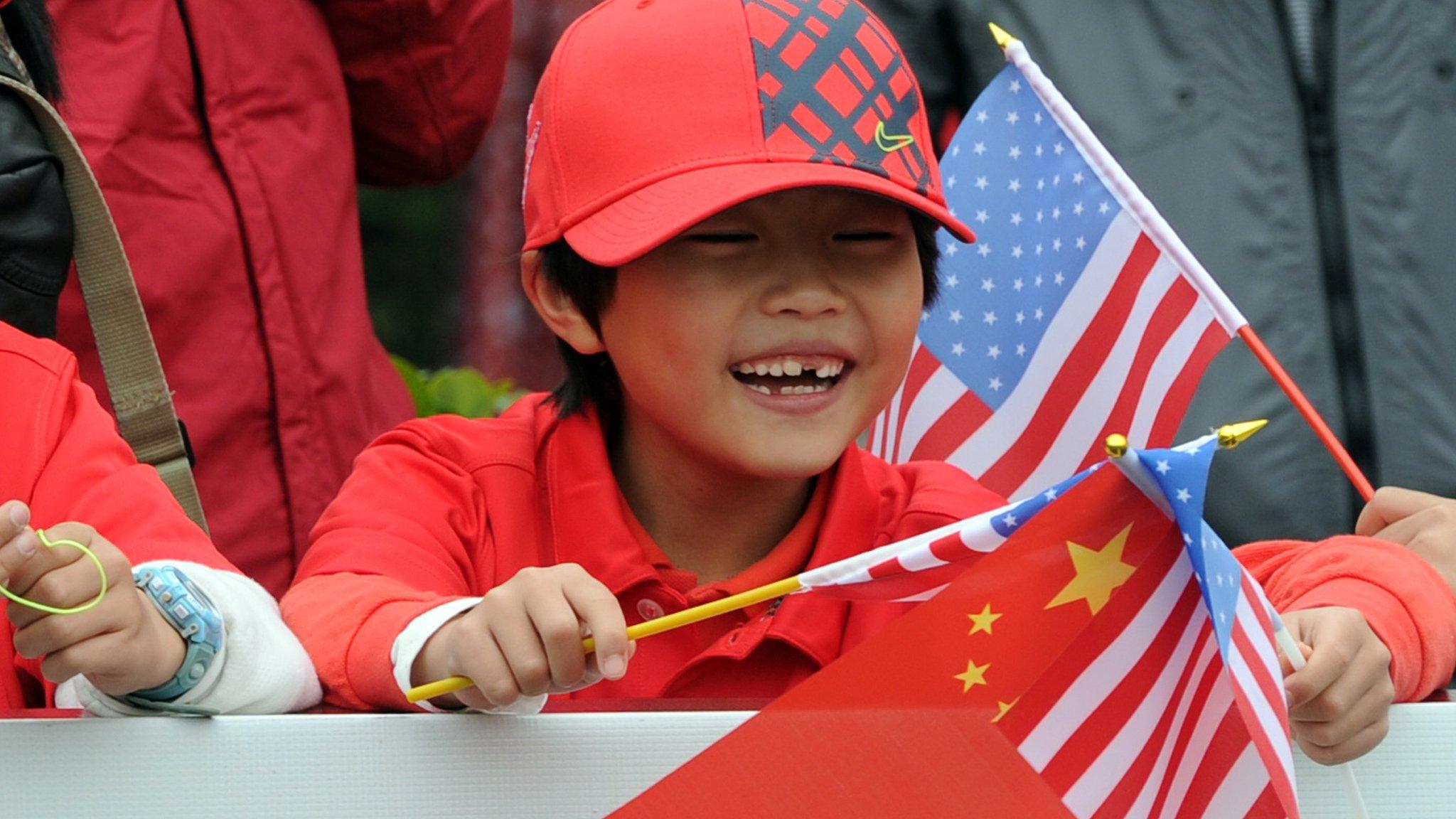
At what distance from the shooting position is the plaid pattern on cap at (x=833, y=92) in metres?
2.14

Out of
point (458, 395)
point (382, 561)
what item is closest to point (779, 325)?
point (382, 561)

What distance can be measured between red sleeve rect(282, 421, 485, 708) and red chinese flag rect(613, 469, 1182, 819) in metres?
0.38

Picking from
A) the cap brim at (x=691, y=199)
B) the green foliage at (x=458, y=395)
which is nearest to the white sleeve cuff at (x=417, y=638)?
the cap brim at (x=691, y=199)

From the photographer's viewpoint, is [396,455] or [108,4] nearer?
[396,455]

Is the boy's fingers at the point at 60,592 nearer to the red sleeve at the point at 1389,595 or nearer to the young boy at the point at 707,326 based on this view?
the young boy at the point at 707,326

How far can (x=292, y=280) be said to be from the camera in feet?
8.91

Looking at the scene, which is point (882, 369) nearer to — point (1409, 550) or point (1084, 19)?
point (1409, 550)

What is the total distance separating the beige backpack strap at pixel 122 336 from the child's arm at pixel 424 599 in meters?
0.18

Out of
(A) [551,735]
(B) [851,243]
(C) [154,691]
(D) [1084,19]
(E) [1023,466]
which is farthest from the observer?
(D) [1084,19]

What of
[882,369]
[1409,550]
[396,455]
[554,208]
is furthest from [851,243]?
[1409,550]

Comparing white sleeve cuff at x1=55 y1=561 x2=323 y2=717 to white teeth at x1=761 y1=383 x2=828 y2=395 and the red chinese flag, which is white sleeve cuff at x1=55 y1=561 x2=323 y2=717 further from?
white teeth at x1=761 y1=383 x2=828 y2=395

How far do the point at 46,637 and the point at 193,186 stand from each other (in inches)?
44.0

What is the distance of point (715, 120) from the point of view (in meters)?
2.15

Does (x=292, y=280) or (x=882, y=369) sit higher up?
(x=882, y=369)
